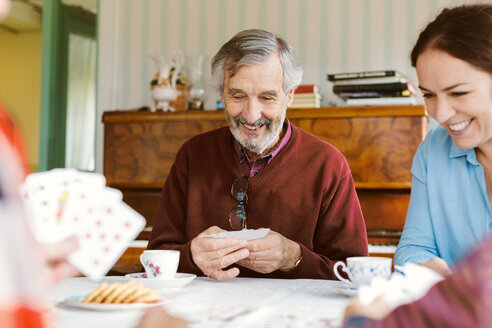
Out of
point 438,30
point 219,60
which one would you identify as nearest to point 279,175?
point 219,60

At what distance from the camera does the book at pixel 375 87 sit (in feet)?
10.6

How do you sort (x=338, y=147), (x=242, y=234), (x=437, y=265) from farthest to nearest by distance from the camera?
(x=338, y=147), (x=242, y=234), (x=437, y=265)

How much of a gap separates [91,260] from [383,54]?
3.08 metres

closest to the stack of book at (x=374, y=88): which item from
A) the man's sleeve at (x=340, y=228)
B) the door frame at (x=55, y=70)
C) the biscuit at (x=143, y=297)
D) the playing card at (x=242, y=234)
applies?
the man's sleeve at (x=340, y=228)

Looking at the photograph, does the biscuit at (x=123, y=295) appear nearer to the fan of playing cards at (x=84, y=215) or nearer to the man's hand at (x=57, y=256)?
the fan of playing cards at (x=84, y=215)

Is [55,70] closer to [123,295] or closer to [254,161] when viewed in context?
[254,161]

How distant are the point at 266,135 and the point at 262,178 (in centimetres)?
16

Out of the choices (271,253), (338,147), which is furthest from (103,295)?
(338,147)

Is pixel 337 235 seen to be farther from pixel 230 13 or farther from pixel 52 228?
pixel 230 13

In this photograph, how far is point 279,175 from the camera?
2.16 m

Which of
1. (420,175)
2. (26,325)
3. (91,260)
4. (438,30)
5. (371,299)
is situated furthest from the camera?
(420,175)

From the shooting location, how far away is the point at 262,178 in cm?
214

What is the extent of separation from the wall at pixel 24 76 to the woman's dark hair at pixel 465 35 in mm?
3167

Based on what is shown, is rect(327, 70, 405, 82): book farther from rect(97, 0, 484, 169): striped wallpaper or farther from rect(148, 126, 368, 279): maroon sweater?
rect(148, 126, 368, 279): maroon sweater
